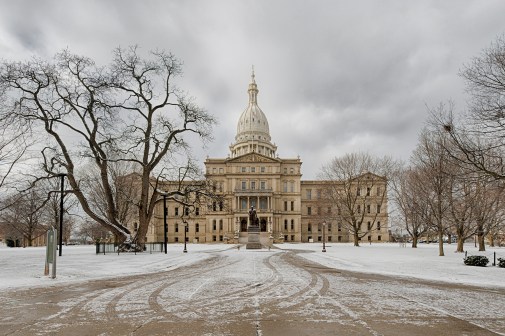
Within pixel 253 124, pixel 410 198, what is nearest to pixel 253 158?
pixel 253 124

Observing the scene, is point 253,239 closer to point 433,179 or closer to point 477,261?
point 433,179

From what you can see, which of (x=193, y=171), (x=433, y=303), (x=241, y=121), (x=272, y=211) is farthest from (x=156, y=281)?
(x=241, y=121)

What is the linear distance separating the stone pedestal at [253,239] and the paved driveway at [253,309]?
1339 inches

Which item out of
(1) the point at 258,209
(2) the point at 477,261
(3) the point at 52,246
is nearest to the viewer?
(3) the point at 52,246

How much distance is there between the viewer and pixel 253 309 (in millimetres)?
9227

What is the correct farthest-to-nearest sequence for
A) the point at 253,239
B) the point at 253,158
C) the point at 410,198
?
the point at 253,158
the point at 253,239
the point at 410,198

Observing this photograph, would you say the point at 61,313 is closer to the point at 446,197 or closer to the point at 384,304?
the point at 384,304

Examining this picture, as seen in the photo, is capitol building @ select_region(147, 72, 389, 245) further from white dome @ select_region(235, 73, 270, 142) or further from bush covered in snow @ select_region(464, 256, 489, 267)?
bush covered in snow @ select_region(464, 256, 489, 267)

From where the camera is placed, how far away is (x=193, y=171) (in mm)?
33781

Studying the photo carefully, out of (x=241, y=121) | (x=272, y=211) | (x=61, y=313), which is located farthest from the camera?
(x=241, y=121)

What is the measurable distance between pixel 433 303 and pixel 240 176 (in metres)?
92.9

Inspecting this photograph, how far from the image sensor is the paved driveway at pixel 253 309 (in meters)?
7.39

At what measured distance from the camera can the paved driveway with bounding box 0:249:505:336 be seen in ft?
Result: 24.2

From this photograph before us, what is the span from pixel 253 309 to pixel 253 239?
39.9 meters
